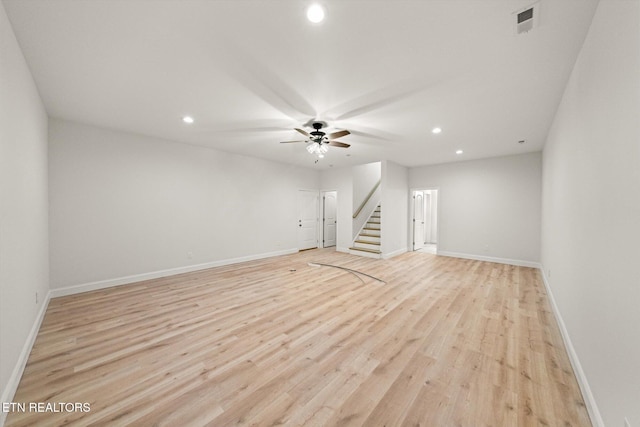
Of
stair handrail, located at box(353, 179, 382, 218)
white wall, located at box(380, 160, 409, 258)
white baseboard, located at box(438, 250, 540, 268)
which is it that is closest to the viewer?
white baseboard, located at box(438, 250, 540, 268)

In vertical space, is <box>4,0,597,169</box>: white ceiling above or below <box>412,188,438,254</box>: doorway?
above

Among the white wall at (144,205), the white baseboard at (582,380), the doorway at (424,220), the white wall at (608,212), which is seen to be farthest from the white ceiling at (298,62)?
the doorway at (424,220)

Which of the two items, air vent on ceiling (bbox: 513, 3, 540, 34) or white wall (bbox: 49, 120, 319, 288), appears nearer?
air vent on ceiling (bbox: 513, 3, 540, 34)

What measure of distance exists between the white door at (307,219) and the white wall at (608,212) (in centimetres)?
645

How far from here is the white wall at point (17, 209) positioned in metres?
1.70

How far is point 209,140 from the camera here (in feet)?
16.1

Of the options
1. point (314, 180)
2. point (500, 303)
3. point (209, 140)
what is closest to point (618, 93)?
point (500, 303)

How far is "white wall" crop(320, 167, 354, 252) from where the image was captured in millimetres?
7703

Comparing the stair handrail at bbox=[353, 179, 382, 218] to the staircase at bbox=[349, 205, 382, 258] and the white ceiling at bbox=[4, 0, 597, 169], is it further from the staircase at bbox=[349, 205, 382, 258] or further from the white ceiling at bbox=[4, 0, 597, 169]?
the white ceiling at bbox=[4, 0, 597, 169]

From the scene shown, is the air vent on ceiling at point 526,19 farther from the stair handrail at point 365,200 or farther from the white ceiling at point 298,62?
the stair handrail at point 365,200

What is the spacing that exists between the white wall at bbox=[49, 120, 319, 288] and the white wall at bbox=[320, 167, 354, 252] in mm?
2404

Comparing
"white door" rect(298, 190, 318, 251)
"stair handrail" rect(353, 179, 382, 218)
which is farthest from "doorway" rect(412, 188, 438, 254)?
"white door" rect(298, 190, 318, 251)

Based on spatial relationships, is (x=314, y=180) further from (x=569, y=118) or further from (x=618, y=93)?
(x=618, y=93)

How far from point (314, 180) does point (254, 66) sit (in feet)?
19.9
